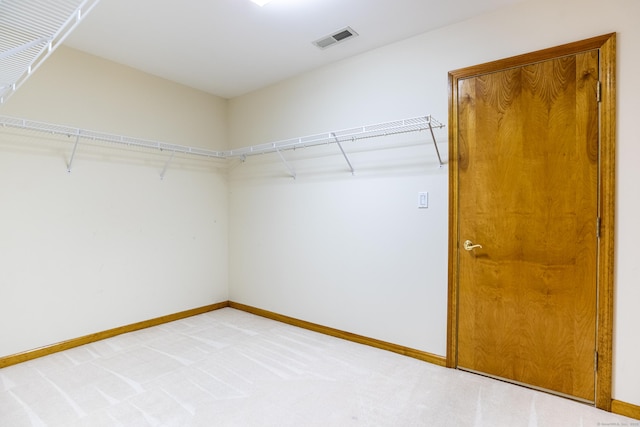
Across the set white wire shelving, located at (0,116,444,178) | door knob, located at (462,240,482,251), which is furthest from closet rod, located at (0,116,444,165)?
door knob, located at (462,240,482,251)

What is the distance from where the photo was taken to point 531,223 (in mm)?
2143

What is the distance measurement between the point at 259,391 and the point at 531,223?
2.04 meters

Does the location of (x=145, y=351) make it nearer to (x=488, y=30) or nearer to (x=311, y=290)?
(x=311, y=290)

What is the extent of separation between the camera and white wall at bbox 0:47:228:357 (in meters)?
2.54

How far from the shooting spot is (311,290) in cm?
324

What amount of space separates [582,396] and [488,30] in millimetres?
2383

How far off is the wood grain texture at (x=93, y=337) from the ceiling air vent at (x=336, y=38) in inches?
116

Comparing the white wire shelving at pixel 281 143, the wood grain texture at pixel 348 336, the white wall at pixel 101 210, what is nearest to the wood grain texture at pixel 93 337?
the white wall at pixel 101 210

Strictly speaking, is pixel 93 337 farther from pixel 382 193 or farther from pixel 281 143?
pixel 382 193

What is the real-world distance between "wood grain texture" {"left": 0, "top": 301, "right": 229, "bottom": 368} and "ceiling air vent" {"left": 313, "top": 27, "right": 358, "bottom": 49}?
296cm

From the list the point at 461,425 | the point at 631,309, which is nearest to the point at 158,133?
the point at 461,425

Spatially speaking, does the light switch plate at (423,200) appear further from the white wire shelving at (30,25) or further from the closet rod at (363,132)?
the white wire shelving at (30,25)

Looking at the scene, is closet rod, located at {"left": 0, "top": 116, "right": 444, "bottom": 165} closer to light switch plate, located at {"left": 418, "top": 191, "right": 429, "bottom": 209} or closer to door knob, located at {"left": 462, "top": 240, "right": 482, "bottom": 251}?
light switch plate, located at {"left": 418, "top": 191, "right": 429, "bottom": 209}

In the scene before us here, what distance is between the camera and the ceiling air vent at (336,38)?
2.50 meters
